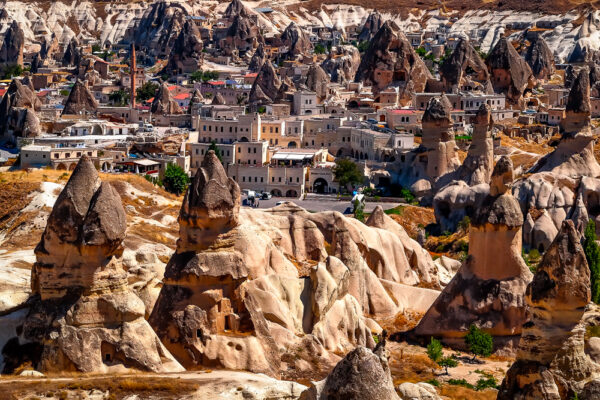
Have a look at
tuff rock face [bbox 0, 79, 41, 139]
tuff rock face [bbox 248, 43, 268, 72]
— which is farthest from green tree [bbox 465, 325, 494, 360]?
tuff rock face [bbox 248, 43, 268, 72]

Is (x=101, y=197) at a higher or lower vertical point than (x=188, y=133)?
higher

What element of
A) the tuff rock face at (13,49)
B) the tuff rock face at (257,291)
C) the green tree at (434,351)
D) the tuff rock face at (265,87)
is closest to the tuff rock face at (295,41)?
the tuff rock face at (265,87)

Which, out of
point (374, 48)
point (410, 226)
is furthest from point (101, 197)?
point (374, 48)

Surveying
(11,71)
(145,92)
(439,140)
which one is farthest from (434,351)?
(11,71)

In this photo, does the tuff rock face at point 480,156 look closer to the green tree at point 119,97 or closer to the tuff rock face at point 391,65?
the tuff rock face at point 391,65

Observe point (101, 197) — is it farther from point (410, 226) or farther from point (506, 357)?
point (410, 226)

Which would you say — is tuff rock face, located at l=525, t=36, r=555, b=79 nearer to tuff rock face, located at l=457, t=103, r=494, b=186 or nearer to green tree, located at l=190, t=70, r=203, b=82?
green tree, located at l=190, t=70, r=203, b=82
